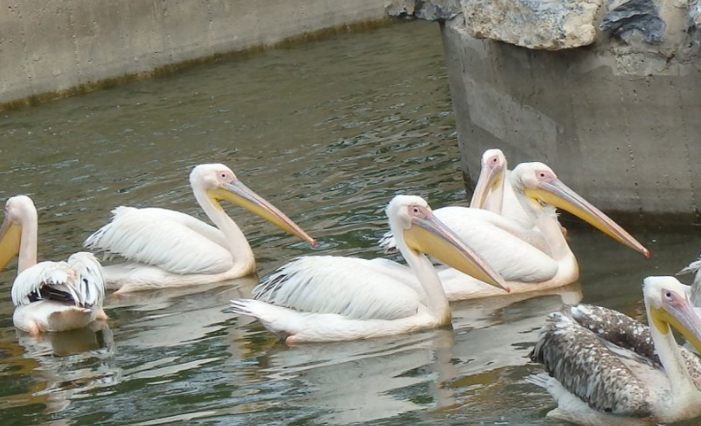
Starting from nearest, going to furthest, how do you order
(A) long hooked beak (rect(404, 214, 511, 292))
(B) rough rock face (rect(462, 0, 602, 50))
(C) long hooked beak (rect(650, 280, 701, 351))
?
(C) long hooked beak (rect(650, 280, 701, 351)), (A) long hooked beak (rect(404, 214, 511, 292)), (B) rough rock face (rect(462, 0, 602, 50))

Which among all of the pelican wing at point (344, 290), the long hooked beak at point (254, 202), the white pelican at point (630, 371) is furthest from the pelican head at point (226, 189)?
the white pelican at point (630, 371)

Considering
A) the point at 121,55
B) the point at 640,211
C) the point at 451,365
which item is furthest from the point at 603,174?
the point at 121,55

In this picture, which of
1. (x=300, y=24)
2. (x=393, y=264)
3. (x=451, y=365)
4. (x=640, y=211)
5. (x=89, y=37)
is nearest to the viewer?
(x=451, y=365)

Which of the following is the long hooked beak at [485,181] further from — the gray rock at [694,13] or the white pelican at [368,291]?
the gray rock at [694,13]

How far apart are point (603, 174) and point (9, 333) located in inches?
136

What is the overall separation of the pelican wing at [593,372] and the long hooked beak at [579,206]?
2.05m

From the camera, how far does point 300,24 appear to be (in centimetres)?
1588

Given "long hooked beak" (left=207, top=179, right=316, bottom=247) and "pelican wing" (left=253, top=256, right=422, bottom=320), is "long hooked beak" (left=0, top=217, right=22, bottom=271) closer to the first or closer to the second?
"long hooked beak" (left=207, top=179, right=316, bottom=247)

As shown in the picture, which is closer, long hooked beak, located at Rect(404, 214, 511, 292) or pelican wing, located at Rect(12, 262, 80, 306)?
long hooked beak, located at Rect(404, 214, 511, 292)

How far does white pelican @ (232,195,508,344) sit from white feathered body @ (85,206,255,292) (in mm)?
1119

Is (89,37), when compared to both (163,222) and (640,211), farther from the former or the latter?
(640,211)

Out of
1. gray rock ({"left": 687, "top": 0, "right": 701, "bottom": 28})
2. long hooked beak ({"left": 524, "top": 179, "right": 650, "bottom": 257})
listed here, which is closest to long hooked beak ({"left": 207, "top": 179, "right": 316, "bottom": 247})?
long hooked beak ({"left": 524, "top": 179, "right": 650, "bottom": 257})

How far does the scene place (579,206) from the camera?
737 centimetres

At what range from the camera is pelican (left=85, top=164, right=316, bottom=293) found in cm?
803
